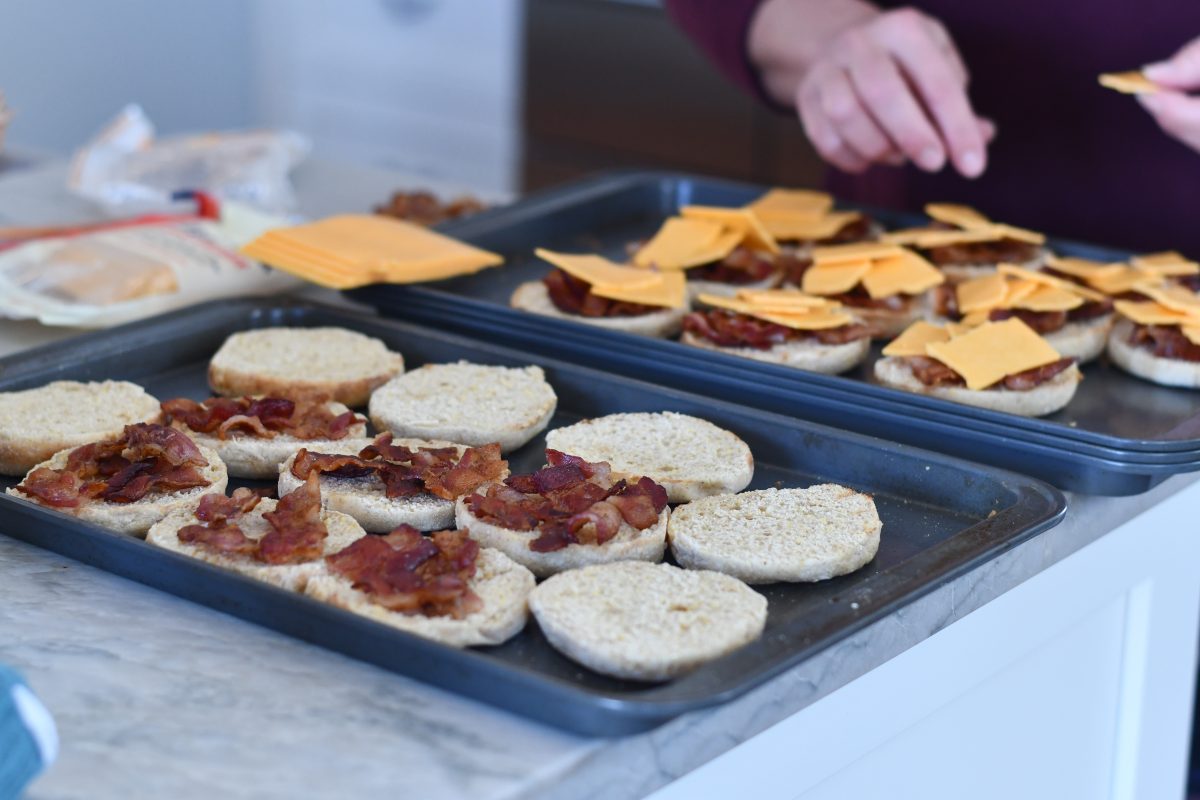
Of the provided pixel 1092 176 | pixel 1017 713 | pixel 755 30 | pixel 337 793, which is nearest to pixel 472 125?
pixel 755 30

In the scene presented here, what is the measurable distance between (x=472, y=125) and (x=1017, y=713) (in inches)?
139

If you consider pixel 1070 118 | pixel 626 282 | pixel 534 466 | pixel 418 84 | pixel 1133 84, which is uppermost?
pixel 1133 84

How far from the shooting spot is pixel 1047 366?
153 centimetres

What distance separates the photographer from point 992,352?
5.03 feet

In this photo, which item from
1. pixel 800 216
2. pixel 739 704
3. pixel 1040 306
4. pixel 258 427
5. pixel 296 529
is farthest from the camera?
pixel 800 216

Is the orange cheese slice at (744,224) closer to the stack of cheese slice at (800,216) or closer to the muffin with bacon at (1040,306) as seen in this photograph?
the stack of cheese slice at (800,216)

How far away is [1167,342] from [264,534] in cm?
103

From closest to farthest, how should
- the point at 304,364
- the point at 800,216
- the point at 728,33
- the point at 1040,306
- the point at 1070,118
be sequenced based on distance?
the point at 304,364 < the point at 1040,306 < the point at 800,216 < the point at 1070,118 < the point at 728,33

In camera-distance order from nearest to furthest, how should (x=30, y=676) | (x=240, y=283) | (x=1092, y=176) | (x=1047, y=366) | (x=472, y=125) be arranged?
(x=30, y=676) → (x=1047, y=366) → (x=240, y=283) → (x=1092, y=176) → (x=472, y=125)

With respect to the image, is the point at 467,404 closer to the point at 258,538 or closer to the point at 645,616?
the point at 258,538

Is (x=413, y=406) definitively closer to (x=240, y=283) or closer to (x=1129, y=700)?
(x=240, y=283)

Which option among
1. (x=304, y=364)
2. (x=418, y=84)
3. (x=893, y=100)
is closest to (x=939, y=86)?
(x=893, y=100)

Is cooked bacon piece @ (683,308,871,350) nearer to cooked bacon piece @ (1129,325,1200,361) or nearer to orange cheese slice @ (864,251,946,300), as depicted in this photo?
orange cheese slice @ (864,251,946,300)

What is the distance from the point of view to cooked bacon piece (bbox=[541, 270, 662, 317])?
1712 mm
